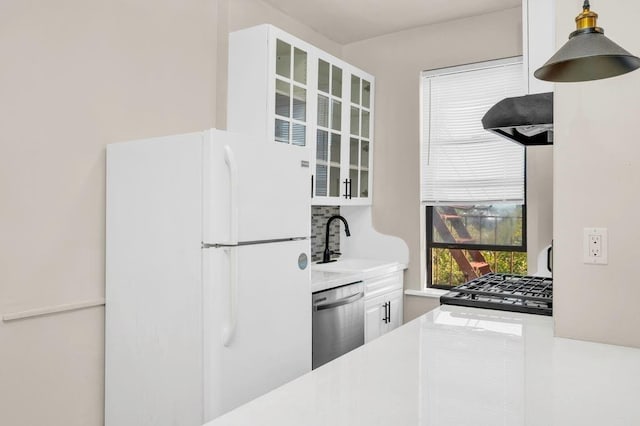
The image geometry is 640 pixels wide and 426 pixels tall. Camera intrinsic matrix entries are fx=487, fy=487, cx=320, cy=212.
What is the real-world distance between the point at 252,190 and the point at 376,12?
218 centimetres

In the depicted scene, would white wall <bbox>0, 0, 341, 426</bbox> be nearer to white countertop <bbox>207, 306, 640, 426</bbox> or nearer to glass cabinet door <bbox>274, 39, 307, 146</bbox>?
glass cabinet door <bbox>274, 39, 307, 146</bbox>

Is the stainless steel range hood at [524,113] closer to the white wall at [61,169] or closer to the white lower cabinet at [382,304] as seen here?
the white lower cabinet at [382,304]

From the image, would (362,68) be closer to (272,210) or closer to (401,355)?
(272,210)

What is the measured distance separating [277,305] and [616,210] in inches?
56.1

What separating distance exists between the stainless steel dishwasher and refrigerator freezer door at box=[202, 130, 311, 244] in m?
0.60

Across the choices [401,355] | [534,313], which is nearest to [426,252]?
[534,313]

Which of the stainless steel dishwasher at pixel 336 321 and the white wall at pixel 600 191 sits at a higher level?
the white wall at pixel 600 191

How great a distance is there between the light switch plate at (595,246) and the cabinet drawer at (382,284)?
6.30ft

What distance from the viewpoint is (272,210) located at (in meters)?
2.25

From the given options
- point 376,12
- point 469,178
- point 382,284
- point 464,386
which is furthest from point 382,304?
point 464,386

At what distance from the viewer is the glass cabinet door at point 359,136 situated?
387 centimetres

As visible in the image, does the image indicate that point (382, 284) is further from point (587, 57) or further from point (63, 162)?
point (587, 57)

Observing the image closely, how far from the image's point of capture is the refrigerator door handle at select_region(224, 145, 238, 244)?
2021mm

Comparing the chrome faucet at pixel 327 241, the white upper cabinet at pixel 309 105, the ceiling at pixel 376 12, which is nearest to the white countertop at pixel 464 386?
the white upper cabinet at pixel 309 105
